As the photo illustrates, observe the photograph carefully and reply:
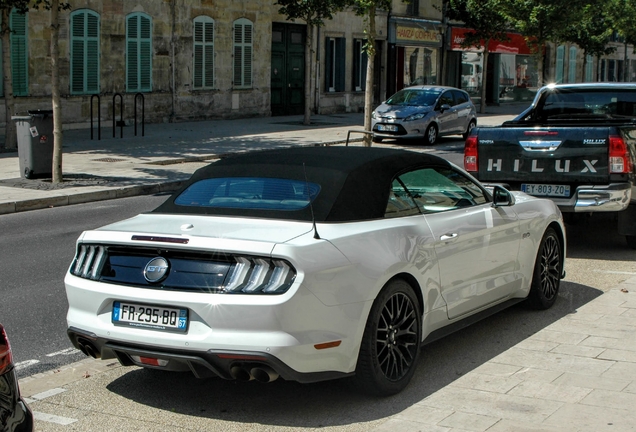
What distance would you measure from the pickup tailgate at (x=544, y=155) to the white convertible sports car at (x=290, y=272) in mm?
3657

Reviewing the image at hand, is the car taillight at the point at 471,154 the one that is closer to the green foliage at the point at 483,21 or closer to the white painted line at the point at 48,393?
the white painted line at the point at 48,393

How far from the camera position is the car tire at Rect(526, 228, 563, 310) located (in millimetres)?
7770

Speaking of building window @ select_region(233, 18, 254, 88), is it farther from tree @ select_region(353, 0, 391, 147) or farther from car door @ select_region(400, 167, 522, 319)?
car door @ select_region(400, 167, 522, 319)

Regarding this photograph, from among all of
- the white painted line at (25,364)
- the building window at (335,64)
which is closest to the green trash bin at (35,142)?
the white painted line at (25,364)

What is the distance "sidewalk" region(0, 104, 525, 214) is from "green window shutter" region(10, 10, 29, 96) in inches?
63.3

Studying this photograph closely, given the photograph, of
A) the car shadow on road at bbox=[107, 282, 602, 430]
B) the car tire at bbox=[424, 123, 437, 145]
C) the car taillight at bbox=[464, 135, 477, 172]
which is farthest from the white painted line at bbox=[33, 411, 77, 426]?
the car tire at bbox=[424, 123, 437, 145]

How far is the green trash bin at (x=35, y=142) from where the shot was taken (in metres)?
16.6

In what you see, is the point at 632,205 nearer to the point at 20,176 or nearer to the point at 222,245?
the point at 222,245

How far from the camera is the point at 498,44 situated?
48.1 metres

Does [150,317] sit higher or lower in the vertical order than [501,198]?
lower

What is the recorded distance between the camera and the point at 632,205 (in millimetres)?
10258

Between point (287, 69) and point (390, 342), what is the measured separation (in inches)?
1163

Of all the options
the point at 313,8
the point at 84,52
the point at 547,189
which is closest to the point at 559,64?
the point at 313,8

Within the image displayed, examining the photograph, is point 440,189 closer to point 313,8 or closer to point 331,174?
point 331,174
